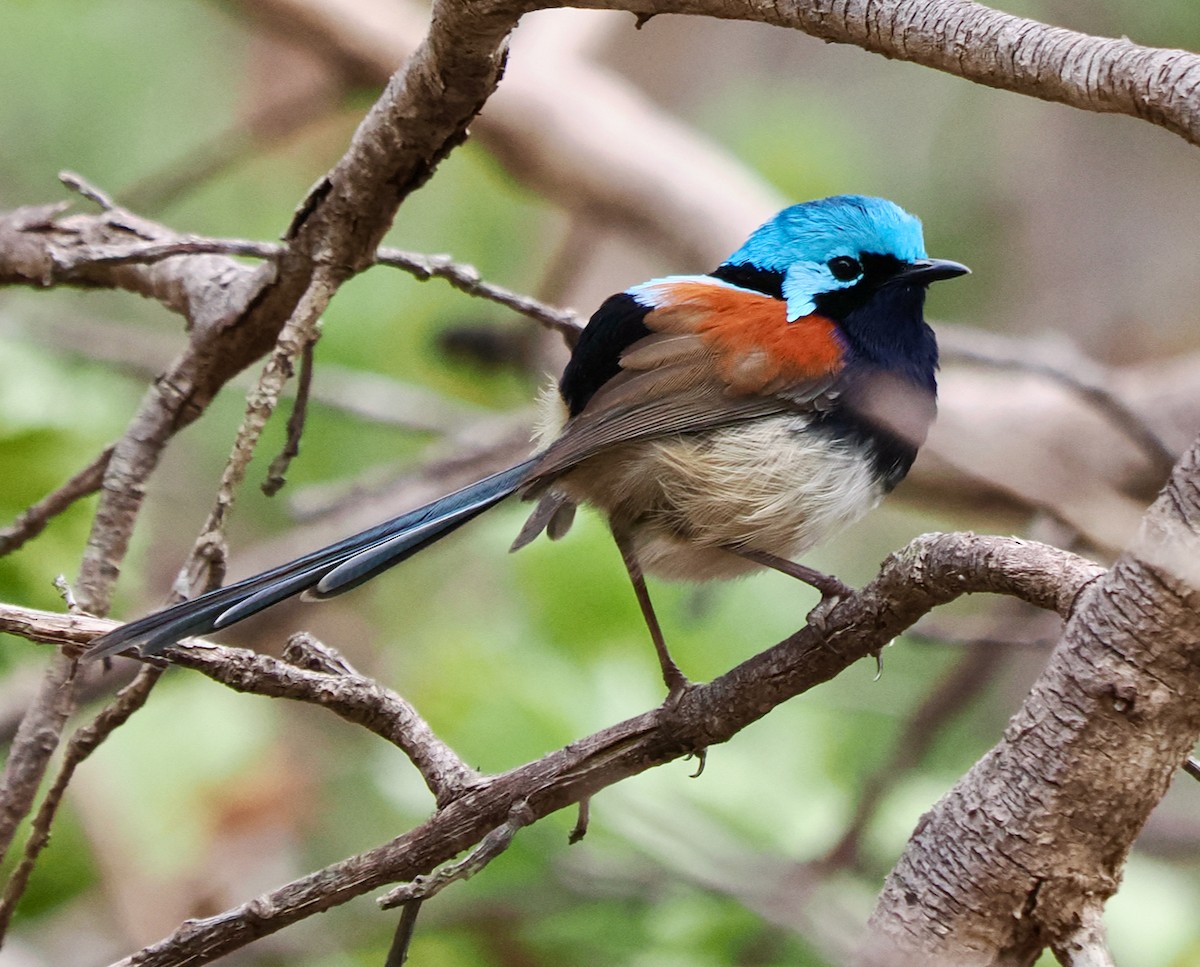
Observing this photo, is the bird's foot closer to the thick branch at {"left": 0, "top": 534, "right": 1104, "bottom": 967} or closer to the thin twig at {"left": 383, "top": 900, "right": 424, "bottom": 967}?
the thick branch at {"left": 0, "top": 534, "right": 1104, "bottom": 967}

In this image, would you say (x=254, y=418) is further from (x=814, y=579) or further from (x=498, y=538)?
(x=498, y=538)

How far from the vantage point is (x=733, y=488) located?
9.05ft

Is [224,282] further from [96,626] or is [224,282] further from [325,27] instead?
[325,27]

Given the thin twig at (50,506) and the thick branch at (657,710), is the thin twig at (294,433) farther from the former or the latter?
the thick branch at (657,710)

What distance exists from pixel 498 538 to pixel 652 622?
1.77m

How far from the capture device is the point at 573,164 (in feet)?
16.6

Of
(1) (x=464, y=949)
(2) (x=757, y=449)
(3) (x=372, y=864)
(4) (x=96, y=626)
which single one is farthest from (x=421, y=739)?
(1) (x=464, y=949)

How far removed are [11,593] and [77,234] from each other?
0.75 metres

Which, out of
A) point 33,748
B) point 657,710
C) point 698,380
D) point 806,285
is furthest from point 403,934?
point 806,285

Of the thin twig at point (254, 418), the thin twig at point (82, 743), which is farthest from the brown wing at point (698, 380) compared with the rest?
the thin twig at point (82, 743)

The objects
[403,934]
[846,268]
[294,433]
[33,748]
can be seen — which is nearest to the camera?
[403,934]

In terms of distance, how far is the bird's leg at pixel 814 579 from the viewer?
80.5 inches

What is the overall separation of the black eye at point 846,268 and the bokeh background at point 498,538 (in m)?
0.86

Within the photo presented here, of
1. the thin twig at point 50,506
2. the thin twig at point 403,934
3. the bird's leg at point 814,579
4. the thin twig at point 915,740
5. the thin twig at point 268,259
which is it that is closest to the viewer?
the thin twig at point 403,934
